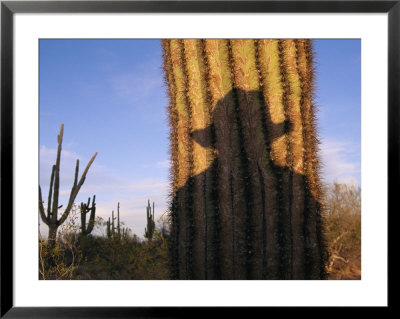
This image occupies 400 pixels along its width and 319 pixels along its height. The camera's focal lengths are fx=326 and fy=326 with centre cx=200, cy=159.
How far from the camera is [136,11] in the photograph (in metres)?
1.42

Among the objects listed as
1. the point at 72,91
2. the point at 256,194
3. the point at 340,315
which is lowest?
the point at 340,315

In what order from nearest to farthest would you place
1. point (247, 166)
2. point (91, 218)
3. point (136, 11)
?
1. point (136, 11)
2. point (247, 166)
3. point (91, 218)

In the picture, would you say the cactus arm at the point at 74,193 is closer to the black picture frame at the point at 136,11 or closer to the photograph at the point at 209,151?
the photograph at the point at 209,151

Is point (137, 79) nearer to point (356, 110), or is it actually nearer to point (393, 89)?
point (356, 110)

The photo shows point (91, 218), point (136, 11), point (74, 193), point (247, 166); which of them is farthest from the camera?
point (91, 218)

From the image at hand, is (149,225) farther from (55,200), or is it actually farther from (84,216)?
(55,200)

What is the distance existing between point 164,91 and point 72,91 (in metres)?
0.54

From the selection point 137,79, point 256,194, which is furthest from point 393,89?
point 137,79

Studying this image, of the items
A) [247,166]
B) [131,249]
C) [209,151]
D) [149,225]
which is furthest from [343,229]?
[131,249]

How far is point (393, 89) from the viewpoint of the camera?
1.41 meters

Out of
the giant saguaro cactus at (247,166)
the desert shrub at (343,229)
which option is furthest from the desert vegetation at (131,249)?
the giant saguaro cactus at (247,166)

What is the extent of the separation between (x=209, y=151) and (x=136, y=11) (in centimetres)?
75

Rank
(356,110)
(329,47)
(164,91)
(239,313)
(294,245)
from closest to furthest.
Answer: (239,313) < (356,110) < (294,245) < (329,47) < (164,91)

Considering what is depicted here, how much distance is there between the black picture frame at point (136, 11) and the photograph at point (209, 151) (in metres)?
0.15
